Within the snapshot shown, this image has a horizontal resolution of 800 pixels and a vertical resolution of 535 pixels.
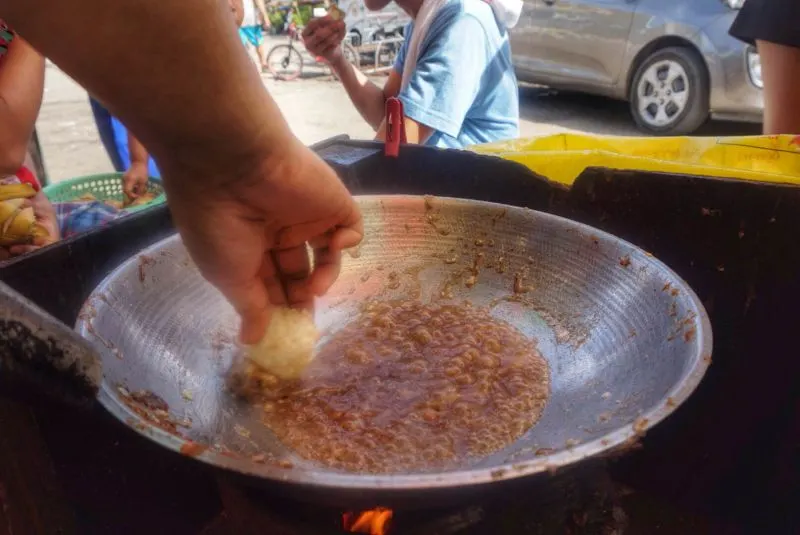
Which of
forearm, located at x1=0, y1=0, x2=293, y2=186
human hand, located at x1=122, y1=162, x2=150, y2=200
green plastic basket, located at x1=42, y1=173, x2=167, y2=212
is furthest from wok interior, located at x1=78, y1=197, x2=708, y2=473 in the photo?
human hand, located at x1=122, y1=162, x2=150, y2=200

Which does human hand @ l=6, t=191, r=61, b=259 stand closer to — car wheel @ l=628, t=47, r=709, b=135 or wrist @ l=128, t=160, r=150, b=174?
wrist @ l=128, t=160, r=150, b=174

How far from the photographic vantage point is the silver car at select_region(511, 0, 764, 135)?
5.50 m

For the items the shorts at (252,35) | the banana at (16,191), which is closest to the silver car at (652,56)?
the shorts at (252,35)

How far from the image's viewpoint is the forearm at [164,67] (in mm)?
790

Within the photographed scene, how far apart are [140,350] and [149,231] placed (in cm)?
43

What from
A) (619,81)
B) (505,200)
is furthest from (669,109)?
(505,200)

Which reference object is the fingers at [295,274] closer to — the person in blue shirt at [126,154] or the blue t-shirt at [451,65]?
the blue t-shirt at [451,65]

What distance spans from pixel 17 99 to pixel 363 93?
171 cm

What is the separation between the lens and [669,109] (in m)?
5.98

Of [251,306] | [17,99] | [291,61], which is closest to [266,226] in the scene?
[251,306]

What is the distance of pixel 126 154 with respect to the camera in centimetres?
417

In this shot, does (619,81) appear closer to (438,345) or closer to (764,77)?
(764,77)

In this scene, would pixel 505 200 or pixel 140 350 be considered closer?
pixel 140 350

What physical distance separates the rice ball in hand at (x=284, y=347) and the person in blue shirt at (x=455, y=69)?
1298mm
